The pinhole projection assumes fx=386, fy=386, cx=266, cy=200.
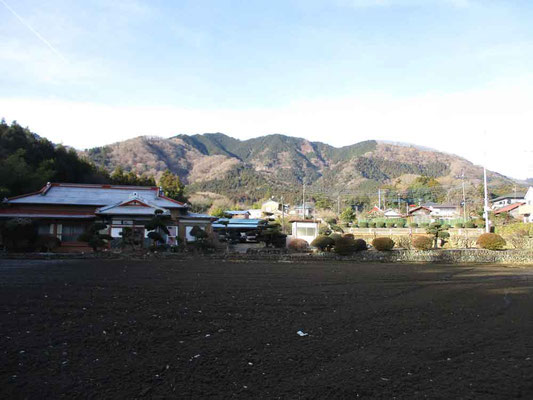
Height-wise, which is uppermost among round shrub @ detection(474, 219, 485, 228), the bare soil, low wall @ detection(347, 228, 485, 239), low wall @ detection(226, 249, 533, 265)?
round shrub @ detection(474, 219, 485, 228)

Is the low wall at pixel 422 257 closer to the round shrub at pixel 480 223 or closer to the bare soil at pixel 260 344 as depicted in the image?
the bare soil at pixel 260 344

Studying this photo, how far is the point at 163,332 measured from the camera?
16.6ft

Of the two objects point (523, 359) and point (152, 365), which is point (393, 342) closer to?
point (523, 359)

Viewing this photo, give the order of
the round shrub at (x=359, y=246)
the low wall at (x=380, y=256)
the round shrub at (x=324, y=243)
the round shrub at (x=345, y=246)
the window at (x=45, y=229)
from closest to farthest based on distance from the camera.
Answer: the low wall at (x=380, y=256), the round shrub at (x=345, y=246), the round shrub at (x=359, y=246), the round shrub at (x=324, y=243), the window at (x=45, y=229)

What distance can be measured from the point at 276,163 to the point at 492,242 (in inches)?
5131

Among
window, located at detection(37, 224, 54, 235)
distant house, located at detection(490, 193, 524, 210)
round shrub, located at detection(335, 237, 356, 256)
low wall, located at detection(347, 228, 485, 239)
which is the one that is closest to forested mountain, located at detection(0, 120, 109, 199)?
window, located at detection(37, 224, 54, 235)

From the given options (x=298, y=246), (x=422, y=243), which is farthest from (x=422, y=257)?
(x=298, y=246)

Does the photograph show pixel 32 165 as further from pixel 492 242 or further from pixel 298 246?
pixel 492 242

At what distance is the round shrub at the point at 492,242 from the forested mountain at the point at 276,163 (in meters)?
64.0

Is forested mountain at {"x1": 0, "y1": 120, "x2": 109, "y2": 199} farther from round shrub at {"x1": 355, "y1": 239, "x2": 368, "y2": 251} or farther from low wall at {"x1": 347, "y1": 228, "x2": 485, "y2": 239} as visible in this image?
low wall at {"x1": 347, "y1": 228, "x2": 485, "y2": 239}

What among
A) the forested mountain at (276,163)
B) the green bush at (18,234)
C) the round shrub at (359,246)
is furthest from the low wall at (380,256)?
the forested mountain at (276,163)

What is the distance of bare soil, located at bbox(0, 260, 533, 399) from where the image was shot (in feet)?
11.1

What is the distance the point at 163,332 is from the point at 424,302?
533 centimetres

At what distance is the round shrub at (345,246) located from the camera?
2097 cm
